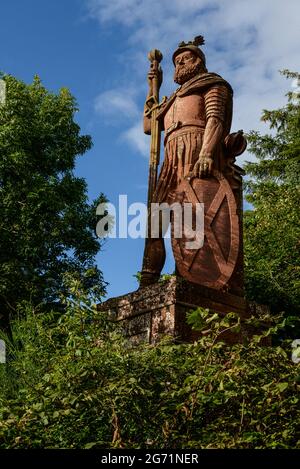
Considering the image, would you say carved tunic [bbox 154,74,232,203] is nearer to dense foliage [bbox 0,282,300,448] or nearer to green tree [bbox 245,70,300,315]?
dense foliage [bbox 0,282,300,448]

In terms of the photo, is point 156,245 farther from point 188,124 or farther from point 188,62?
point 188,62

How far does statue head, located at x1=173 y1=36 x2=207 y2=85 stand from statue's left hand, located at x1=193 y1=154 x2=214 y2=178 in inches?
50.3

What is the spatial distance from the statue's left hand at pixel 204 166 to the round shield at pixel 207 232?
6 cm

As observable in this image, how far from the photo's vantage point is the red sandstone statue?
21.8 feet

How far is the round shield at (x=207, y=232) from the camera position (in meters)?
6.61

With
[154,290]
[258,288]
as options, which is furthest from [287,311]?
[154,290]

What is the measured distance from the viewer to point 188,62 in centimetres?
771

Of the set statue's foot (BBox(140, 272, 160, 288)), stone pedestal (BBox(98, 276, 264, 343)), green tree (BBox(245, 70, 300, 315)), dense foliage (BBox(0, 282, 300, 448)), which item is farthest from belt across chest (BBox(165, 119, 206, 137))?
green tree (BBox(245, 70, 300, 315))

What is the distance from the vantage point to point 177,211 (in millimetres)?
6969

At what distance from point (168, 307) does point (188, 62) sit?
125 inches

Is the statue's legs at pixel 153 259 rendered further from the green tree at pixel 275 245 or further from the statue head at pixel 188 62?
the green tree at pixel 275 245

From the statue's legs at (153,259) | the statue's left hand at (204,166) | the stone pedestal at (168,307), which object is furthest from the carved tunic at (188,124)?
the stone pedestal at (168,307)

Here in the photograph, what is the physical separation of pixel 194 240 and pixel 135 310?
96 centimetres
